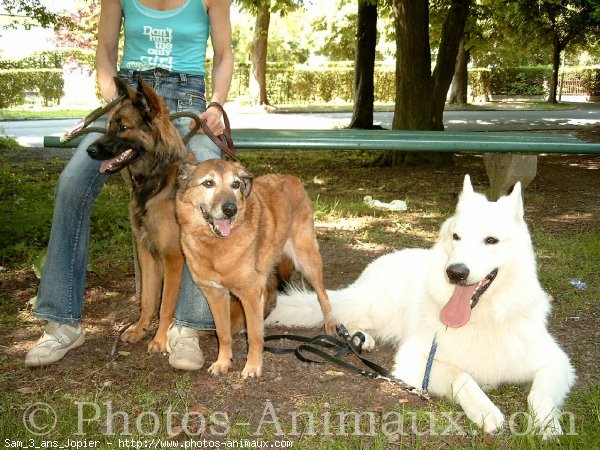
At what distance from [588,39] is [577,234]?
92.1 feet

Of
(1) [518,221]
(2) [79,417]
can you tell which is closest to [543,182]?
(1) [518,221]

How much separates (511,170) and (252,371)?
306 centimetres

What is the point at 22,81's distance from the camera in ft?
90.1

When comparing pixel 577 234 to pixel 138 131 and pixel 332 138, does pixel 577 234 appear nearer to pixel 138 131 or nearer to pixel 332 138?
pixel 332 138

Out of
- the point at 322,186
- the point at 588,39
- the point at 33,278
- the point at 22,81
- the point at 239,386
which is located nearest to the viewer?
the point at 239,386

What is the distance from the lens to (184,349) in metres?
3.63

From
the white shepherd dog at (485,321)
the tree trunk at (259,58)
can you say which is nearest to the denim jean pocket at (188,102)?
the white shepherd dog at (485,321)

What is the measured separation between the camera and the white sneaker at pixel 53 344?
356 cm

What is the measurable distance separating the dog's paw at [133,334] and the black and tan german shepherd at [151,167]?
229mm

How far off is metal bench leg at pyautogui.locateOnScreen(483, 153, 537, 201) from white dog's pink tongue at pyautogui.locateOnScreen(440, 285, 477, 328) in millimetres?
2306

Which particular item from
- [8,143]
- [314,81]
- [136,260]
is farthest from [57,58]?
[136,260]

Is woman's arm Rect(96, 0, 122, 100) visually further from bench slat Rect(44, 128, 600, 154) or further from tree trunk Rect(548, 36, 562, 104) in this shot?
tree trunk Rect(548, 36, 562, 104)

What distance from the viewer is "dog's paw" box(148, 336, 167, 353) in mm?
3861

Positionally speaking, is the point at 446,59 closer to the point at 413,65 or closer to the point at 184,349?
the point at 413,65
